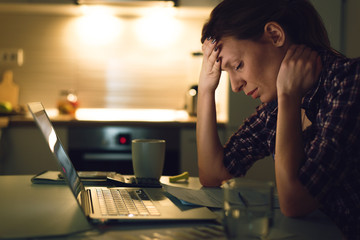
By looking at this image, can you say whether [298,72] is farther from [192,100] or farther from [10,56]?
[10,56]

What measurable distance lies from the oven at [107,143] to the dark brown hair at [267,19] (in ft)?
4.73

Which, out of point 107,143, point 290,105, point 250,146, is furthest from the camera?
point 107,143

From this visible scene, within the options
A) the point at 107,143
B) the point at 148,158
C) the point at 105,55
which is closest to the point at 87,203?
the point at 148,158

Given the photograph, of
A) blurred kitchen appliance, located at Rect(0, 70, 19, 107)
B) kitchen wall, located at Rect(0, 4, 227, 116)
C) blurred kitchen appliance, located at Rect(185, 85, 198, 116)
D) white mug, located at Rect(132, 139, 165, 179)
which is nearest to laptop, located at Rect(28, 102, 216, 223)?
white mug, located at Rect(132, 139, 165, 179)

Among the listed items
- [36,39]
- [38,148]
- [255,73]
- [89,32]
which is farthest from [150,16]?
[255,73]

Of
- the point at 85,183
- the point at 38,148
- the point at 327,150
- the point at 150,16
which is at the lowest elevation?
the point at 38,148

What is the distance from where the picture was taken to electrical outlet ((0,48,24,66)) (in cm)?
304

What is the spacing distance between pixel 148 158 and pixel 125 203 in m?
0.33

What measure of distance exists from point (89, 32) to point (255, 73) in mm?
2120

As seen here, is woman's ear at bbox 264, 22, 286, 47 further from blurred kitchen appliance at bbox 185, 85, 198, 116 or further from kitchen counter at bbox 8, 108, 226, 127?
blurred kitchen appliance at bbox 185, 85, 198, 116

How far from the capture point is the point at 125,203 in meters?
0.90

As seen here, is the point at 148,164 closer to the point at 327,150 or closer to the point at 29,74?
the point at 327,150

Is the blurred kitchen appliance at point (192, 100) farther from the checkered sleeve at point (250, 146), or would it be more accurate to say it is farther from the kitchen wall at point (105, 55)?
the checkered sleeve at point (250, 146)

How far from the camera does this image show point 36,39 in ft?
10.0
